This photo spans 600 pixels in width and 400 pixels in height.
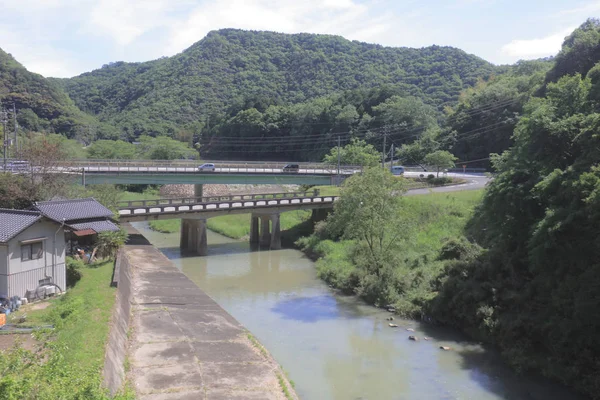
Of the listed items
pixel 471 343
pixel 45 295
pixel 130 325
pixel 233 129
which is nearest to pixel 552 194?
pixel 471 343

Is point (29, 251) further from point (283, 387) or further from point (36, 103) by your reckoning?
point (36, 103)

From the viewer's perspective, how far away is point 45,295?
67.6ft

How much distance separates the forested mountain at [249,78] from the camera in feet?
418

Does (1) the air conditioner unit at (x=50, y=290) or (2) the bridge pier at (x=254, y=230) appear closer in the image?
(1) the air conditioner unit at (x=50, y=290)

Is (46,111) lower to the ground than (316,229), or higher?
higher

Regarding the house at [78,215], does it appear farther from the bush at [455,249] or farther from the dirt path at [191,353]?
the bush at [455,249]

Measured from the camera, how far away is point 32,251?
2070 centimetres

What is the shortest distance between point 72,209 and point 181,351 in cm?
1166

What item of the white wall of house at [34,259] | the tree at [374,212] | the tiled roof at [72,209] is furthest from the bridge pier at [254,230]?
the white wall of house at [34,259]

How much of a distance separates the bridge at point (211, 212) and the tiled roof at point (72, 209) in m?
9.83

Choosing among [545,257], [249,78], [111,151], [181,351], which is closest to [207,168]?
[111,151]

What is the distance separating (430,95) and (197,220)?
9669 centimetres

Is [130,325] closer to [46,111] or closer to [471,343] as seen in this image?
[471,343]

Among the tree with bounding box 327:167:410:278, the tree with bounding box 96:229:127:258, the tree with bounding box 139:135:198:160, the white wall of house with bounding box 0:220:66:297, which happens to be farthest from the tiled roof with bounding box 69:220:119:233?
the tree with bounding box 139:135:198:160
